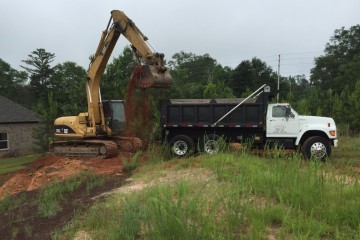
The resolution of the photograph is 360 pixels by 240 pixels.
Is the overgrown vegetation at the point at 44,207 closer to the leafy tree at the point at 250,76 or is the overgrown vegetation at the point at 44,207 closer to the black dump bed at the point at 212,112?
the black dump bed at the point at 212,112

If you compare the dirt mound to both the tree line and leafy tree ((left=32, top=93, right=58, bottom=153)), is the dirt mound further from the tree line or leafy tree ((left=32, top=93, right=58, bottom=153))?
the tree line

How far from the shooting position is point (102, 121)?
57.7 ft

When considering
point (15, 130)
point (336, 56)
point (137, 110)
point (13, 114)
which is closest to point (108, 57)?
point (137, 110)

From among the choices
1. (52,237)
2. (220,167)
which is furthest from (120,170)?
(52,237)

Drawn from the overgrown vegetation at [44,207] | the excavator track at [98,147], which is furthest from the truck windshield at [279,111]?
the overgrown vegetation at [44,207]

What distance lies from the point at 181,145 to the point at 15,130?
77.6 ft

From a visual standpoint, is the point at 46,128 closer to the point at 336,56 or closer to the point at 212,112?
the point at 212,112

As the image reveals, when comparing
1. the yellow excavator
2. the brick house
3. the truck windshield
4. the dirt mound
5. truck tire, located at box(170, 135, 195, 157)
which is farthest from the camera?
the brick house

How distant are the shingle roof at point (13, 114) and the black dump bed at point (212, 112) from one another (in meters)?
22.4

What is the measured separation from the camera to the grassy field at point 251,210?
4.64 meters

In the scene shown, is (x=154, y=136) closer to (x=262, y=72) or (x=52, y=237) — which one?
(x=52, y=237)

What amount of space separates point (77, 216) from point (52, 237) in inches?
39.0

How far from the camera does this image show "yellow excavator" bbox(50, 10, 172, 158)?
53.4 feet

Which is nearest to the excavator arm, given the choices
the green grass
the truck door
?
the truck door
